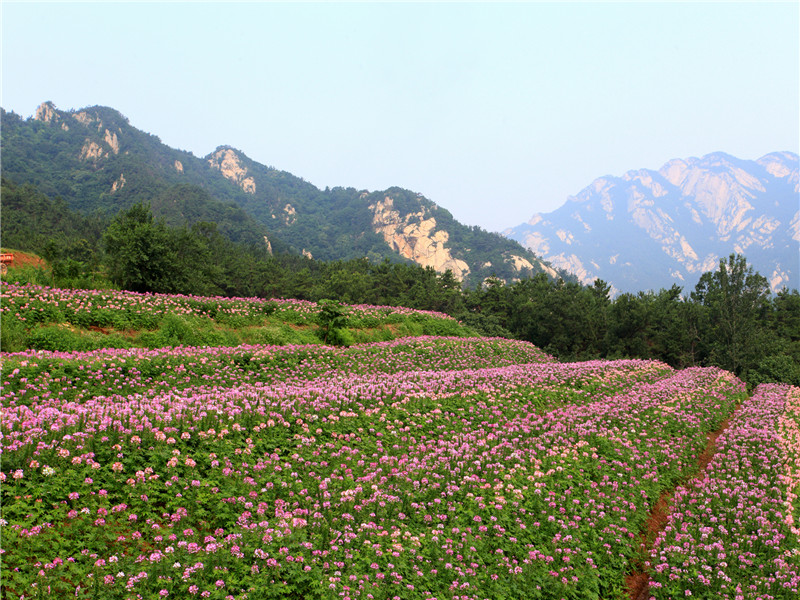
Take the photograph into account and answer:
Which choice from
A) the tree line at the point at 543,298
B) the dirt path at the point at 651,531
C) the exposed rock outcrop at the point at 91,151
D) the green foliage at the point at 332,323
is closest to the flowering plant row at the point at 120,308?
the green foliage at the point at 332,323

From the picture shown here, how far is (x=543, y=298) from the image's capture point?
119 ft

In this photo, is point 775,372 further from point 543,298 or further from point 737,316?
point 543,298

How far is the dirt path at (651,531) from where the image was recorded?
6.15m

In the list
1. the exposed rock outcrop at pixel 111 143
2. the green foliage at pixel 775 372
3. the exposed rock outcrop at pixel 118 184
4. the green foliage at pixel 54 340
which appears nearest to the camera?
the green foliage at pixel 54 340

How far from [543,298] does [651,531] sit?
29.9m

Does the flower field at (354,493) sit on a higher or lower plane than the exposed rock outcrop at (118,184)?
lower

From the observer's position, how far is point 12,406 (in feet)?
24.4

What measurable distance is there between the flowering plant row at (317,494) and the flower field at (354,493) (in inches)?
1.1

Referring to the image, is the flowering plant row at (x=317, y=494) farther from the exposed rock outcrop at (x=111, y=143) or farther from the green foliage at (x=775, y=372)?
the exposed rock outcrop at (x=111, y=143)

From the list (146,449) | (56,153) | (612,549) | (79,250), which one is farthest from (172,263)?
(56,153)

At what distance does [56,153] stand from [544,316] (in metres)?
197

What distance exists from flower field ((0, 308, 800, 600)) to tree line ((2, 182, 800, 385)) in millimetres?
13470

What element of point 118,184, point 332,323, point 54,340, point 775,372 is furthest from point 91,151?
point 775,372

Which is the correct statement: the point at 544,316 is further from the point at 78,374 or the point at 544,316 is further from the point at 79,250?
the point at 79,250
